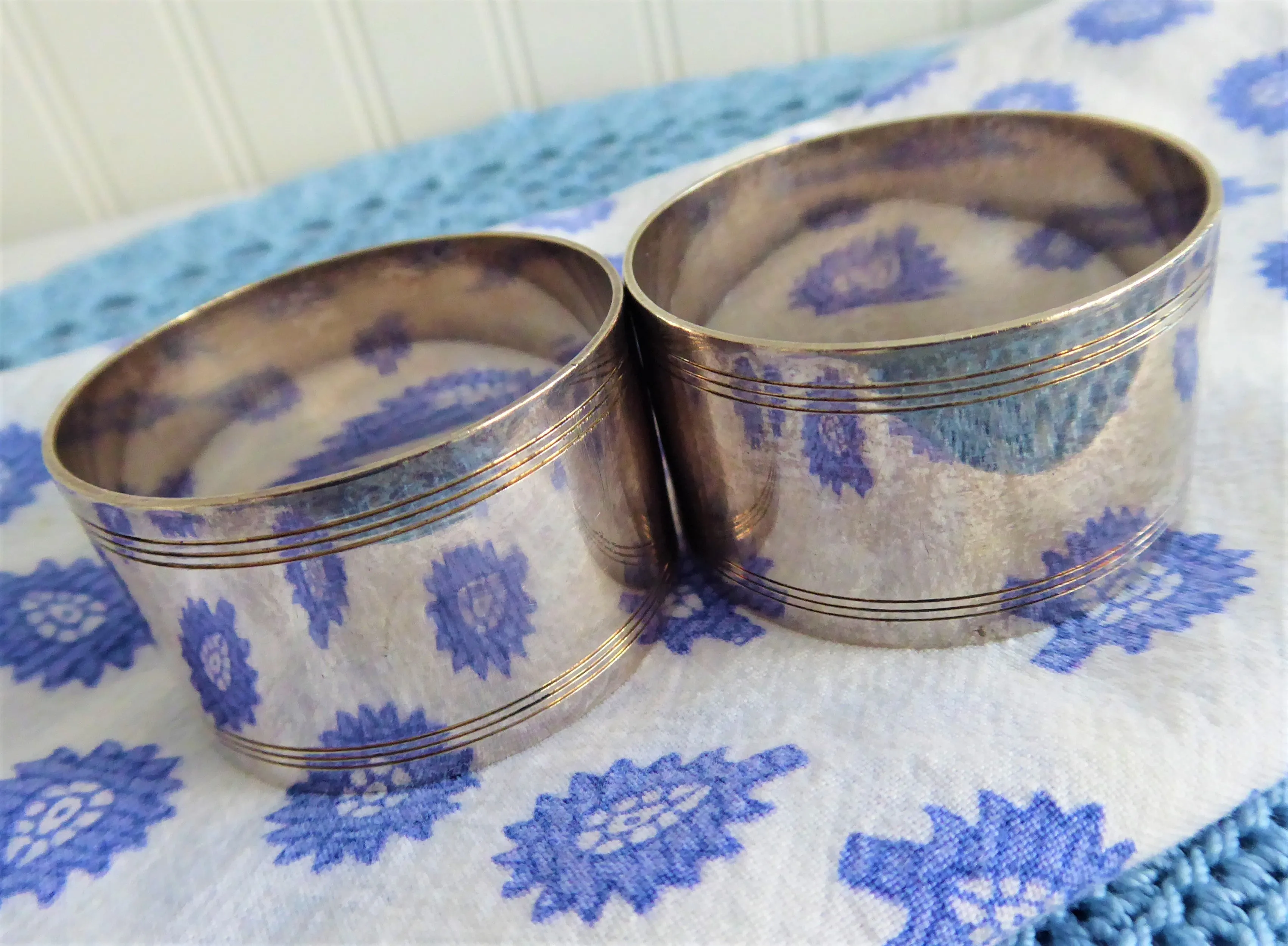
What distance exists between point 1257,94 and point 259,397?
1.60ft

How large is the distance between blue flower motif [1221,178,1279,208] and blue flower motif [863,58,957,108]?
146 mm

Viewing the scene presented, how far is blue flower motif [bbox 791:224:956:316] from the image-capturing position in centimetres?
46

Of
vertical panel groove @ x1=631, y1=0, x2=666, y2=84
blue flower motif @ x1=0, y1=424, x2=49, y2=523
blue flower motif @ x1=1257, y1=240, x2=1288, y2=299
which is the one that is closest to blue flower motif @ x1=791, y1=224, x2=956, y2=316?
blue flower motif @ x1=1257, y1=240, x2=1288, y2=299

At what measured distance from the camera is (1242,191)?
0.50 metres

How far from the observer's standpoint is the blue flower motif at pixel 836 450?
29 cm

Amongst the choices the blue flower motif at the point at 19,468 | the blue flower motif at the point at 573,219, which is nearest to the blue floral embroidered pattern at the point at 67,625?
the blue flower motif at the point at 19,468

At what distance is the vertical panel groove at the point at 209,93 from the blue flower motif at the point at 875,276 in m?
0.35

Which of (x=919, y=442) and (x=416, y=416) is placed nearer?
(x=919, y=442)

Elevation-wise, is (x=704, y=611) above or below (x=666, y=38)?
below

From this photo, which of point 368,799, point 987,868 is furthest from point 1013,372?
point 368,799

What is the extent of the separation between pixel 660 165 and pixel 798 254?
146mm

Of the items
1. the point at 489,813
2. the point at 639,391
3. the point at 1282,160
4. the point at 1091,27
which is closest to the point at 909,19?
the point at 1091,27

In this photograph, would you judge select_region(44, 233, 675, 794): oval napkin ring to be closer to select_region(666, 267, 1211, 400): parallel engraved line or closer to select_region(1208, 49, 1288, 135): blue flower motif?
select_region(666, 267, 1211, 400): parallel engraved line

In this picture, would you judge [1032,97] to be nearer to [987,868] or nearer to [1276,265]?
[1276,265]
